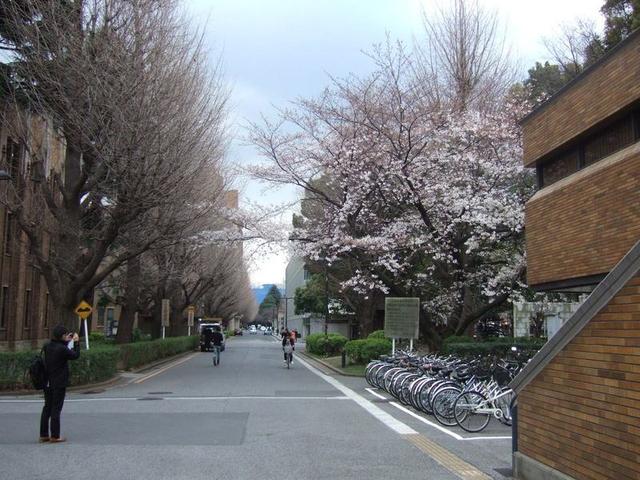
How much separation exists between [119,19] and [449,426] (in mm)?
14369

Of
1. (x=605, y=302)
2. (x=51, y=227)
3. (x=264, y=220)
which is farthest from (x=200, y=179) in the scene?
(x=605, y=302)

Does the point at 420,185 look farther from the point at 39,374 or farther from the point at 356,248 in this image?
the point at 39,374

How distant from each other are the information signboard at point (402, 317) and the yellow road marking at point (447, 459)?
10.3 meters

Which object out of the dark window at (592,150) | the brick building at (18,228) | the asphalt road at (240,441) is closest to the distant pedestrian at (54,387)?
the asphalt road at (240,441)

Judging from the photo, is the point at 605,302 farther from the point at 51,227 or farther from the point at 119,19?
the point at 51,227

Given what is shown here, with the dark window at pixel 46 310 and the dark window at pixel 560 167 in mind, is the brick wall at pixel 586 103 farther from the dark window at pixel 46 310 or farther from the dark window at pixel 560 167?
the dark window at pixel 46 310

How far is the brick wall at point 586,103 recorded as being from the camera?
12.0 m

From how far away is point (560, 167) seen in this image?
49.3 feet

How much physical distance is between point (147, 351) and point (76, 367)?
10.3m

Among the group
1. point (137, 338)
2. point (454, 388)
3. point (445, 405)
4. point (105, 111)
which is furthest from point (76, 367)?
point (137, 338)

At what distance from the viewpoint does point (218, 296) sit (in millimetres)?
63812

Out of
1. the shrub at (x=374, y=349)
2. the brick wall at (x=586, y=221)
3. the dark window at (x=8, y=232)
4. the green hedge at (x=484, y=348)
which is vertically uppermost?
the dark window at (x=8, y=232)

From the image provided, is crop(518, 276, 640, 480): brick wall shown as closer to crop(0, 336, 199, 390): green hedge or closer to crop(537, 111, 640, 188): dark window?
crop(537, 111, 640, 188): dark window

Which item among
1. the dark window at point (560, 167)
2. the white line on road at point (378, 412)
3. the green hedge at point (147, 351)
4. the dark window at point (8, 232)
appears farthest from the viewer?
the dark window at point (8, 232)
